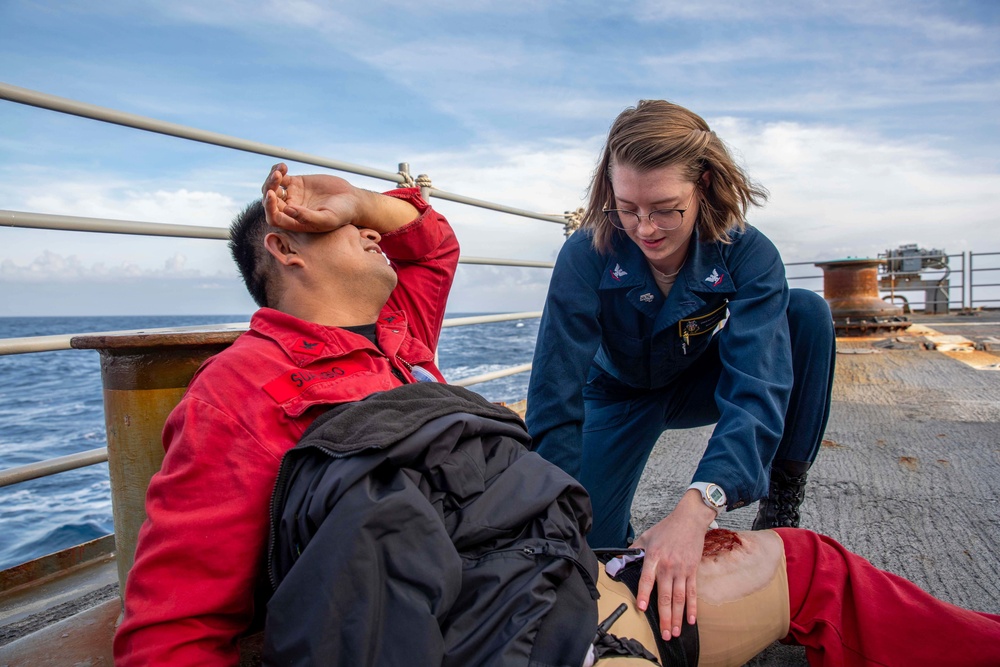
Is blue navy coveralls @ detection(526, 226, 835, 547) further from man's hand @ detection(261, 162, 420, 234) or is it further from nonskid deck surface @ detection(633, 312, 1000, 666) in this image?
man's hand @ detection(261, 162, 420, 234)

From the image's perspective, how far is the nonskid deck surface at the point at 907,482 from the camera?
188cm

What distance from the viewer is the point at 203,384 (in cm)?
119

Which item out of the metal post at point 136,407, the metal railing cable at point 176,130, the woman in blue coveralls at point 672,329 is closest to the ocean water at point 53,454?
the metal railing cable at point 176,130

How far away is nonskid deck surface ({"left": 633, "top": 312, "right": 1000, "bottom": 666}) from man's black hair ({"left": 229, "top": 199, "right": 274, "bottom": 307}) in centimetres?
144

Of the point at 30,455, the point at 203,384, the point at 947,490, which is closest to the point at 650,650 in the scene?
the point at 203,384

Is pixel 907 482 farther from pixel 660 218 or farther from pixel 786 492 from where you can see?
pixel 660 218

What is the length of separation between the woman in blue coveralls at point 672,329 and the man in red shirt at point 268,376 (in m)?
0.41

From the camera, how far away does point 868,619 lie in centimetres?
131

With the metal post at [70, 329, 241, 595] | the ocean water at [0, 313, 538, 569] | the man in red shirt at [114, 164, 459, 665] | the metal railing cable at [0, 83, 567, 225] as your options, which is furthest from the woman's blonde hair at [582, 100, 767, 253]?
the ocean water at [0, 313, 538, 569]

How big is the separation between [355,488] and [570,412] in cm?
98

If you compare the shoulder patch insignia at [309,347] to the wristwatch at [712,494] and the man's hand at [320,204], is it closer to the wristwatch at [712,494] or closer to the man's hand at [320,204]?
the man's hand at [320,204]

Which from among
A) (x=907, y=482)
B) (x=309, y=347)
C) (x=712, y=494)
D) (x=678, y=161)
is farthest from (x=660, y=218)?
(x=907, y=482)

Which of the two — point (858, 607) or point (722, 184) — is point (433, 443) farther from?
point (722, 184)

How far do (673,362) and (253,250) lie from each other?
4.17ft
